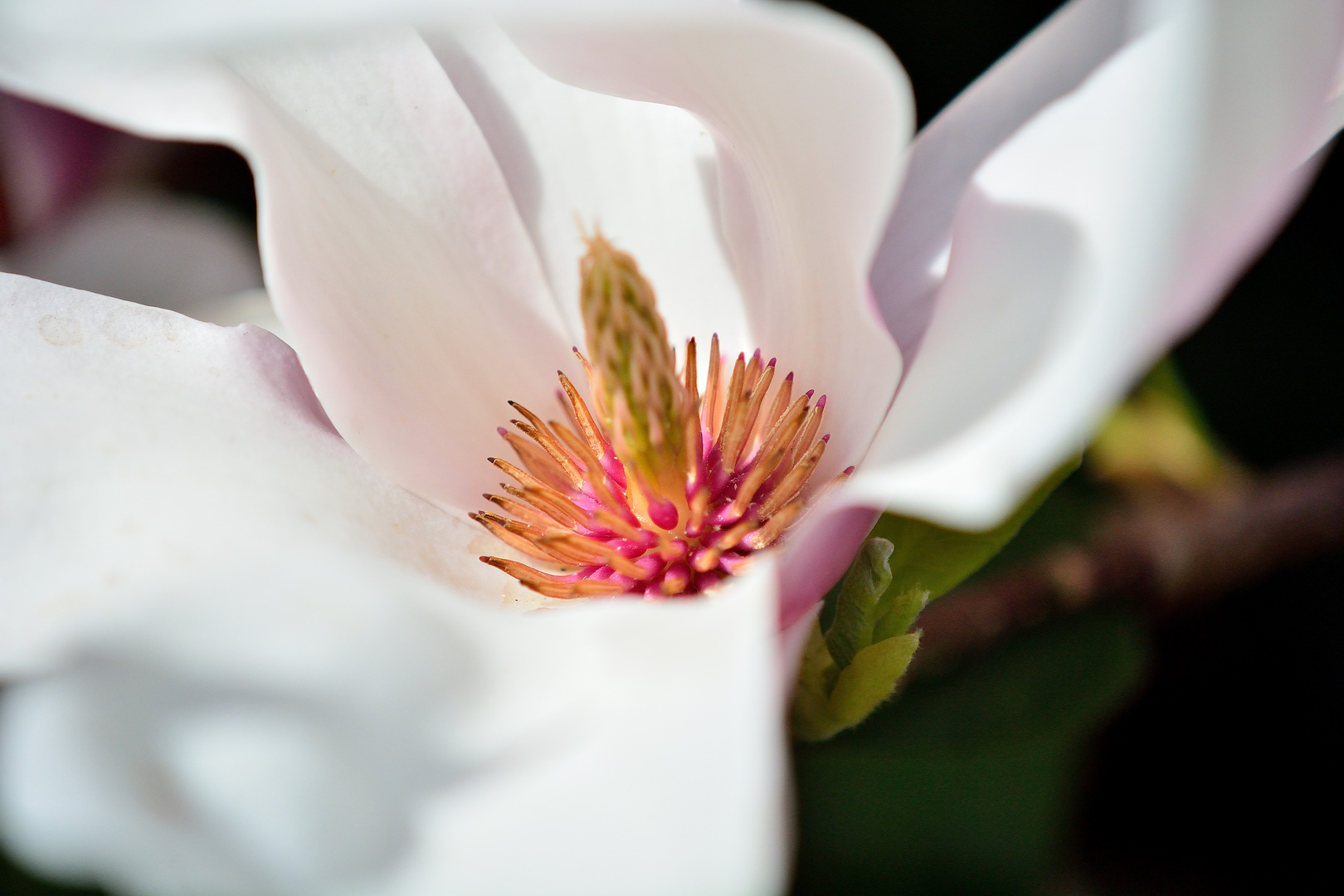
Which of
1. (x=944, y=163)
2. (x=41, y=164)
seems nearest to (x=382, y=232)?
(x=944, y=163)

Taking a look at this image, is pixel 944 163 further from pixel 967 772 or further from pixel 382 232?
pixel 967 772

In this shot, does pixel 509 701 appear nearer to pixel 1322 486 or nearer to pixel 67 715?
pixel 67 715

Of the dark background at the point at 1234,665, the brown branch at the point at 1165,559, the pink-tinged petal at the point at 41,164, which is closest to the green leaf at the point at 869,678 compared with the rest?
the brown branch at the point at 1165,559

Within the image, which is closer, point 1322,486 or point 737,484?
point 737,484

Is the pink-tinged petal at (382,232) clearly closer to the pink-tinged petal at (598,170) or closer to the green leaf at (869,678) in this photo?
the pink-tinged petal at (598,170)

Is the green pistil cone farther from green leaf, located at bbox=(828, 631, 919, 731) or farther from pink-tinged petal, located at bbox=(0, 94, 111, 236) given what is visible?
pink-tinged petal, located at bbox=(0, 94, 111, 236)

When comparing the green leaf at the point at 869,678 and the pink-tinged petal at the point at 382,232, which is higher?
the pink-tinged petal at the point at 382,232

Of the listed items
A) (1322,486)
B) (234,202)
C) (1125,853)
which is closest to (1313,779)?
(1125,853)
